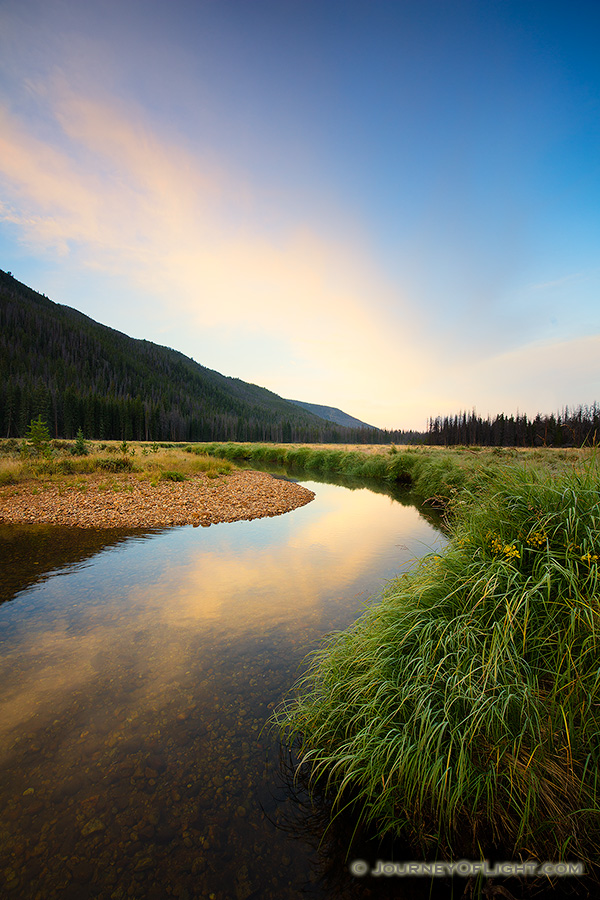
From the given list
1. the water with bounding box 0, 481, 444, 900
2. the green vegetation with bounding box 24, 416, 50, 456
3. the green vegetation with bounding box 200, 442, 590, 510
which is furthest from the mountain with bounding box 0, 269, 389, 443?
the water with bounding box 0, 481, 444, 900

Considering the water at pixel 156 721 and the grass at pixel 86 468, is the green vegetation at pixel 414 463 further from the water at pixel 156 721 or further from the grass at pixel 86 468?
the grass at pixel 86 468

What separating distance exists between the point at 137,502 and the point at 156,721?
13133 millimetres

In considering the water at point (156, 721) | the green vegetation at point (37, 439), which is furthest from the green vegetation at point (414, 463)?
the green vegetation at point (37, 439)

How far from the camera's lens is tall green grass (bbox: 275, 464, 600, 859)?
2467 millimetres

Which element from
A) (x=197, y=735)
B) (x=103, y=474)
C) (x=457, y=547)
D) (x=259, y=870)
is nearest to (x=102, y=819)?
(x=197, y=735)

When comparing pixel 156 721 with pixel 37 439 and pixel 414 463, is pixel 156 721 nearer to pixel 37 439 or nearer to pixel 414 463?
pixel 37 439

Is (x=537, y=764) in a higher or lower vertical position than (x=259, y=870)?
higher

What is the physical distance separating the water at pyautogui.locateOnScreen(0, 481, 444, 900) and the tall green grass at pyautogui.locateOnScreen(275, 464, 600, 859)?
2.53 feet

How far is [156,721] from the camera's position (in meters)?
4.26

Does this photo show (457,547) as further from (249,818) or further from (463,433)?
(463,433)

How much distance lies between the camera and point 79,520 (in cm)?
1360

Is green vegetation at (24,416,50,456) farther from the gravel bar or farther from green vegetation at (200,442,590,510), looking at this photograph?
green vegetation at (200,442,590,510)

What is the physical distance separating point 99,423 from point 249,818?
98039 millimetres

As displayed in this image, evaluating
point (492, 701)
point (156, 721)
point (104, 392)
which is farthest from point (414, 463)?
point (104, 392)
